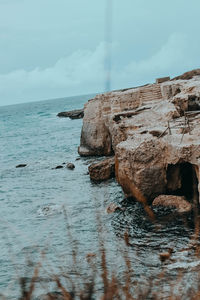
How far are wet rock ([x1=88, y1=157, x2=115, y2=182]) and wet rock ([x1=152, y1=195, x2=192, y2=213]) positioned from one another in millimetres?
6289

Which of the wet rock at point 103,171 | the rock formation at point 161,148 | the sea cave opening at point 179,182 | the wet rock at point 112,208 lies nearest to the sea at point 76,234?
the wet rock at point 112,208

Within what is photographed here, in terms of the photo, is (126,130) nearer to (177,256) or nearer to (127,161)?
(127,161)

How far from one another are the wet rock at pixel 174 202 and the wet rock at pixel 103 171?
629 centimetres

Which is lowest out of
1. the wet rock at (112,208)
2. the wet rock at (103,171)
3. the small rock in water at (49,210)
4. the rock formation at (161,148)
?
the small rock in water at (49,210)

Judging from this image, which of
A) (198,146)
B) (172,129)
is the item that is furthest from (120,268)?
(172,129)

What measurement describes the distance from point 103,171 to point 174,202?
730cm

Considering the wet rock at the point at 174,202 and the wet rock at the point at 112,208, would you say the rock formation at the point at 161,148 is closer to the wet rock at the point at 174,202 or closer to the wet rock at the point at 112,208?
the wet rock at the point at 174,202

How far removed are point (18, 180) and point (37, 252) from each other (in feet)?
47.1

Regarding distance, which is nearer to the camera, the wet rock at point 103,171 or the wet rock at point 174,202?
the wet rock at point 174,202

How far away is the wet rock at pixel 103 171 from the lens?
20.5 m

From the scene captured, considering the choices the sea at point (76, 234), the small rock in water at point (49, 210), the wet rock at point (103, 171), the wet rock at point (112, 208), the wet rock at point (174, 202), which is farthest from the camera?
the wet rock at point (103, 171)

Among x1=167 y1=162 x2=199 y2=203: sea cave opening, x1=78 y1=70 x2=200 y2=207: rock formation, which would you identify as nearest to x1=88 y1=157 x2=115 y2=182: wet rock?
x1=78 y1=70 x2=200 y2=207: rock formation

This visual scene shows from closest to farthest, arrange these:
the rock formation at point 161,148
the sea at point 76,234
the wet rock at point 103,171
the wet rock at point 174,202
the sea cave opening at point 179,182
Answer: the sea at point 76,234, the wet rock at point 174,202, the rock formation at point 161,148, the sea cave opening at point 179,182, the wet rock at point 103,171

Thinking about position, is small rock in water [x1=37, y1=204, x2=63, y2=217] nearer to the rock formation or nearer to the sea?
the sea
